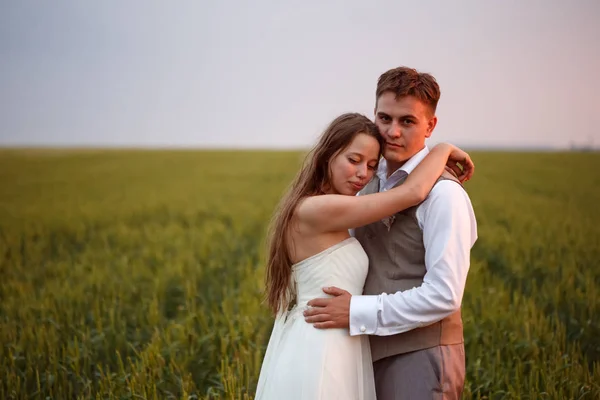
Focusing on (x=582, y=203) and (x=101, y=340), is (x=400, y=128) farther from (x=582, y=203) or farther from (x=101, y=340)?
(x=582, y=203)

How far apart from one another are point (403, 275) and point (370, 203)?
0.28 metres

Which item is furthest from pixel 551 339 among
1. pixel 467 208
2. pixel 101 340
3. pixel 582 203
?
pixel 582 203

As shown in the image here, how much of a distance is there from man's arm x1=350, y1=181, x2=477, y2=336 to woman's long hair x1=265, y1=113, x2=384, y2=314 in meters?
0.34

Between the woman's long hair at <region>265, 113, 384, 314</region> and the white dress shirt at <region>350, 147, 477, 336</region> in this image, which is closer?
the white dress shirt at <region>350, 147, 477, 336</region>

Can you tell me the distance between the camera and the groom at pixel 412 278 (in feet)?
7.08

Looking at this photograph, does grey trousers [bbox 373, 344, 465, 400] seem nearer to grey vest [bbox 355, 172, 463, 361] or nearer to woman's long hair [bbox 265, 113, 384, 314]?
grey vest [bbox 355, 172, 463, 361]

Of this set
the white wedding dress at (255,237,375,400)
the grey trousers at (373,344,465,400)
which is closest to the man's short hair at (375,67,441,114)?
the white wedding dress at (255,237,375,400)

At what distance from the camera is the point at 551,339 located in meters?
4.05

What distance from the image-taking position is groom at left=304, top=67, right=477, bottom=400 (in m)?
2.16

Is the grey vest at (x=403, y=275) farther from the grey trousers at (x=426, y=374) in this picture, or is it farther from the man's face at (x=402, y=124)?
the man's face at (x=402, y=124)

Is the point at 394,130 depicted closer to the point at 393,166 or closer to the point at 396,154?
the point at 396,154

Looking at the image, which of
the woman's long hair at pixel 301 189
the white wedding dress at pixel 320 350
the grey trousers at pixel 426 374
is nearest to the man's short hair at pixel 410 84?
the woman's long hair at pixel 301 189

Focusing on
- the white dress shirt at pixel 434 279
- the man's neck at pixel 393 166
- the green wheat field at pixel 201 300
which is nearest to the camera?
the white dress shirt at pixel 434 279

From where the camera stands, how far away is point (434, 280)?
7.08 ft
